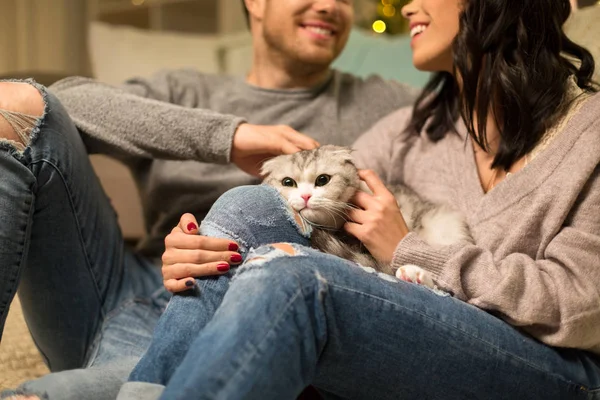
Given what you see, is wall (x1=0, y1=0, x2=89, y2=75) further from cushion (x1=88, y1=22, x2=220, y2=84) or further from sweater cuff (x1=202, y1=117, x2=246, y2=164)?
sweater cuff (x1=202, y1=117, x2=246, y2=164)

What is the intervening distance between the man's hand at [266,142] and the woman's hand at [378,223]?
0.21 metres

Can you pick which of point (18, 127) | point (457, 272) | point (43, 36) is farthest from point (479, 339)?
point (43, 36)

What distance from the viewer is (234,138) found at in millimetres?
1375

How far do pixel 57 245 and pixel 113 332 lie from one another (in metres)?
0.23

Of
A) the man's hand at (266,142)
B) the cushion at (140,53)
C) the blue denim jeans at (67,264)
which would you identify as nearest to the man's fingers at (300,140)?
the man's hand at (266,142)

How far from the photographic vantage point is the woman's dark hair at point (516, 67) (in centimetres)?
119

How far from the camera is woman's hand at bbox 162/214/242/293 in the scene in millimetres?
989

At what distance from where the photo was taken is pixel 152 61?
2439 mm

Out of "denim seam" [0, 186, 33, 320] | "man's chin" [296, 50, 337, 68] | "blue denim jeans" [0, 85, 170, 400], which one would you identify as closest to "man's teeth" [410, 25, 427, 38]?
"man's chin" [296, 50, 337, 68]

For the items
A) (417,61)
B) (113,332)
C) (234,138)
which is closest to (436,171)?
(417,61)

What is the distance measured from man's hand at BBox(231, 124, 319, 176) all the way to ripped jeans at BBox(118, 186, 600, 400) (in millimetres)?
342

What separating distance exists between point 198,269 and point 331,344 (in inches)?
10.6

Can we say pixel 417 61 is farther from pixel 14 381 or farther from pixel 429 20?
pixel 14 381

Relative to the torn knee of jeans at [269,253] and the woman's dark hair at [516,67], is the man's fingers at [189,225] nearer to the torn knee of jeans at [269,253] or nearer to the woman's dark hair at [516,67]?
the torn knee of jeans at [269,253]
